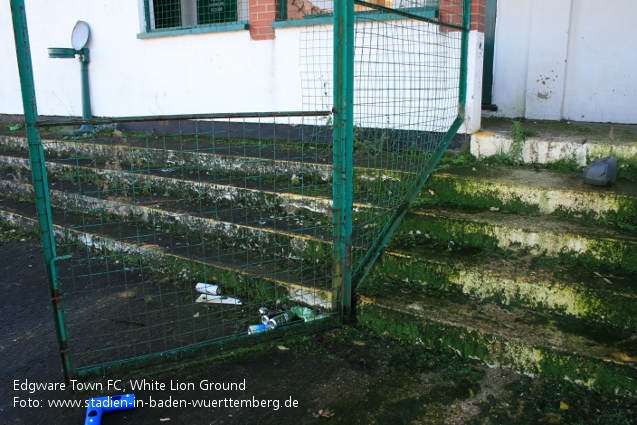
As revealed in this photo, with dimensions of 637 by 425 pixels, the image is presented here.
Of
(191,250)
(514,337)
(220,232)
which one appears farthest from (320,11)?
(514,337)

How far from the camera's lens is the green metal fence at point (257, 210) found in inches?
128

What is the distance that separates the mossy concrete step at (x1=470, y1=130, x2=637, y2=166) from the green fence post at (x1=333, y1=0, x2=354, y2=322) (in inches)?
76.1

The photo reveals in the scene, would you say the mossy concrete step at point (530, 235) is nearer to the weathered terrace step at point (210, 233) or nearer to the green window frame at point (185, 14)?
the weathered terrace step at point (210, 233)

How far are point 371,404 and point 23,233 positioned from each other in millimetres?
4581

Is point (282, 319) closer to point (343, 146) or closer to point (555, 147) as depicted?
point (343, 146)

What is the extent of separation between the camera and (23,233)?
5707 mm

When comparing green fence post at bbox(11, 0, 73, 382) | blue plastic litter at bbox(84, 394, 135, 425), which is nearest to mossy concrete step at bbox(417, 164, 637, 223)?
blue plastic litter at bbox(84, 394, 135, 425)

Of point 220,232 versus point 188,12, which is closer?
point 220,232

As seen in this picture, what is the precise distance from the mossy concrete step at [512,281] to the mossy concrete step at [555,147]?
1339 millimetres

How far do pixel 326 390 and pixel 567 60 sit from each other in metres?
4.66

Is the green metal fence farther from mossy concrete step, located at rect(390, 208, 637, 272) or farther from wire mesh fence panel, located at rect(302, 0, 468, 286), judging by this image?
mossy concrete step, located at rect(390, 208, 637, 272)

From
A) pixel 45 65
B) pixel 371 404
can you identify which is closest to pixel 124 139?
pixel 45 65

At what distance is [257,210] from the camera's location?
15.6 feet

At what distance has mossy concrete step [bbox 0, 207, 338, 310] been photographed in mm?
3652
